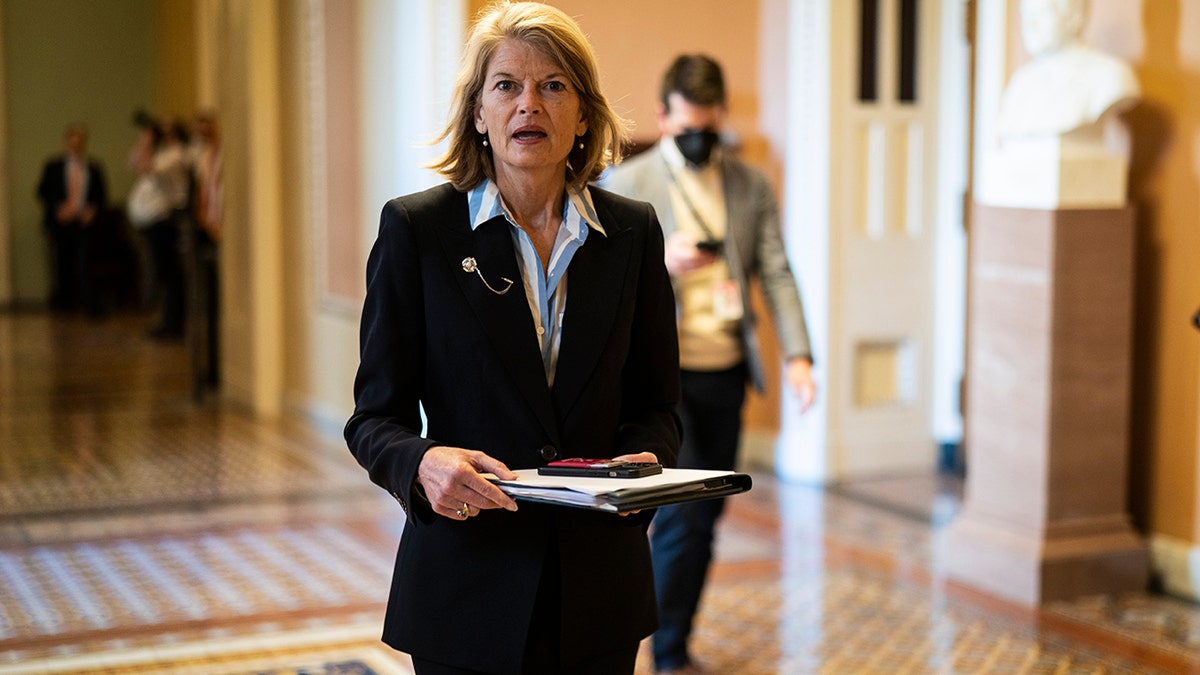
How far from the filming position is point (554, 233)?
225 centimetres

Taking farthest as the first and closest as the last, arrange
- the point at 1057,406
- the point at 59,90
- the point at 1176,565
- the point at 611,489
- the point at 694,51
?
the point at 59,90
the point at 694,51
the point at 1176,565
the point at 1057,406
the point at 611,489

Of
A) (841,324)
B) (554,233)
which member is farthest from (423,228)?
(841,324)

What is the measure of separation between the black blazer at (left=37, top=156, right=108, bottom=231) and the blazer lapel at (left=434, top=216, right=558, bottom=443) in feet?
49.5

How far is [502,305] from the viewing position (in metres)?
2.15

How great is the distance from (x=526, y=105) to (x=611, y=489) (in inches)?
22.4

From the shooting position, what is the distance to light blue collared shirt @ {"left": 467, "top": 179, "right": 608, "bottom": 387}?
220 cm

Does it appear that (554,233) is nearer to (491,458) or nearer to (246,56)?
(491,458)

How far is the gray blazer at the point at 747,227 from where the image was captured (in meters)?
4.28

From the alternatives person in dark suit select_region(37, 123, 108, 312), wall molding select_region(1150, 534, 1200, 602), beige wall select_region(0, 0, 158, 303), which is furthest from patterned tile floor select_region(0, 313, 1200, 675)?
beige wall select_region(0, 0, 158, 303)

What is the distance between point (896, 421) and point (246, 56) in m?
4.86

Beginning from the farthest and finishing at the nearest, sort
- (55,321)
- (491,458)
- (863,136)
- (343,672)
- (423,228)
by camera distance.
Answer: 1. (55,321)
2. (863,136)
3. (343,672)
4. (423,228)
5. (491,458)

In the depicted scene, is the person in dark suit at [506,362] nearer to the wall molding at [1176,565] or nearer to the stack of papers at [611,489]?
the stack of papers at [611,489]

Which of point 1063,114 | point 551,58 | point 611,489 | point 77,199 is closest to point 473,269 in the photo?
point 551,58

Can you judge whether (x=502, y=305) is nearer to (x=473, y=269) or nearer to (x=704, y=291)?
(x=473, y=269)
